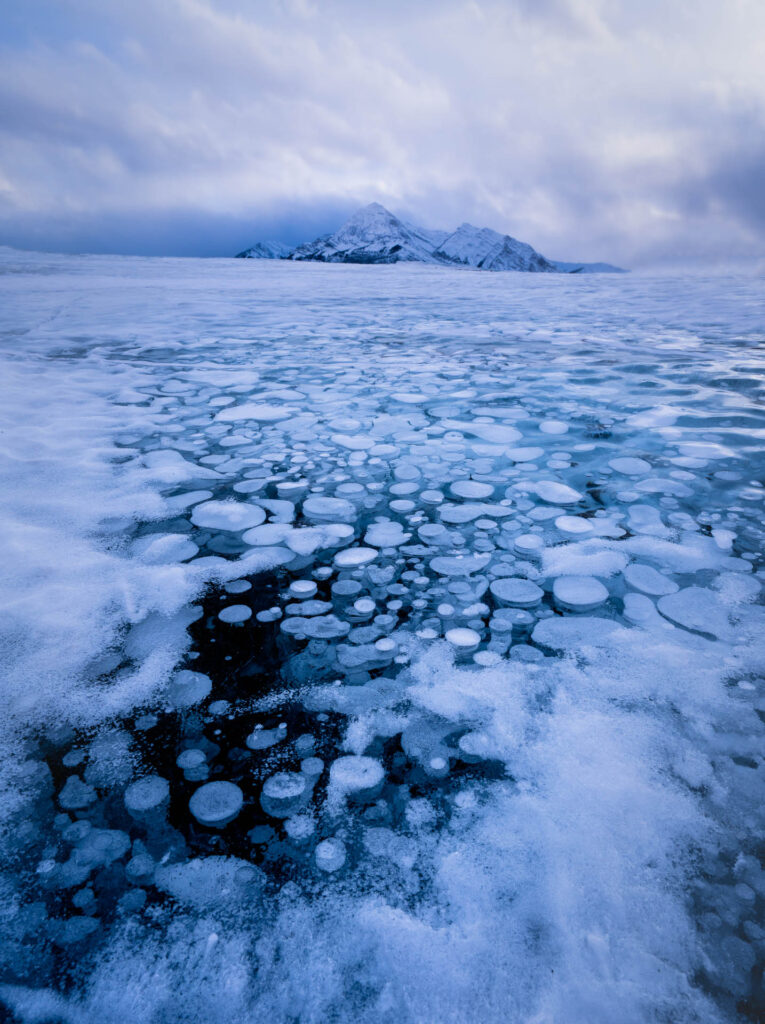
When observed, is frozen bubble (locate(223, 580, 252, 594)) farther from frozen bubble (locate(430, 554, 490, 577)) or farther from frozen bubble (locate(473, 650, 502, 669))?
frozen bubble (locate(473, 650, 502, 669))

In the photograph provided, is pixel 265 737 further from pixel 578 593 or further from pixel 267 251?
pixel 267 251

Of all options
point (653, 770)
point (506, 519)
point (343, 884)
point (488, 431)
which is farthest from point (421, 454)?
point (343, 884)

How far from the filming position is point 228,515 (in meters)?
1.76

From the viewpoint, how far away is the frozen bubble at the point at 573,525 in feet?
5.38

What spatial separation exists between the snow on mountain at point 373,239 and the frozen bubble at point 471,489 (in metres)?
140

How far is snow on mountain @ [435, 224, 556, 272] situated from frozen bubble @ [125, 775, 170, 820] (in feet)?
574

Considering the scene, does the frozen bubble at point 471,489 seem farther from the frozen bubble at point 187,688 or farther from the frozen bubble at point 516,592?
the frozen bubble at point 187,688

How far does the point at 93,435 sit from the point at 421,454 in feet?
5.15

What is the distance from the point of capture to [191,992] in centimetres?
64

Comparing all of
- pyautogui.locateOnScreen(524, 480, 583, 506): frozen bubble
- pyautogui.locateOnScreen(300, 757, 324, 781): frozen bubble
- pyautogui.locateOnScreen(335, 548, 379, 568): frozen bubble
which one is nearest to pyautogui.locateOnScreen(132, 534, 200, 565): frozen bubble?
pyautogui.locateOnScreen(335, 548, 379, 568): frozen bubble

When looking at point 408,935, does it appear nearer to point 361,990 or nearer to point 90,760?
point 361,990

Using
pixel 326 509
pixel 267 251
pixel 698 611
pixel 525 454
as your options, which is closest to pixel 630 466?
pixel 525 454

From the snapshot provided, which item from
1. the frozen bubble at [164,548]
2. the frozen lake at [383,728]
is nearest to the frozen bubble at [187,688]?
the frozen lake at [383,728]

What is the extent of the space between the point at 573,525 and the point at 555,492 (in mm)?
266
